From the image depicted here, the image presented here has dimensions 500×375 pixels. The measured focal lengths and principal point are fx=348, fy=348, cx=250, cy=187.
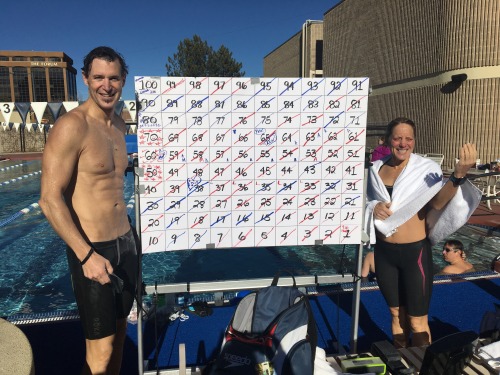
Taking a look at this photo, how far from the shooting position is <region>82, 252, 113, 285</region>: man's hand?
1963 millimetres

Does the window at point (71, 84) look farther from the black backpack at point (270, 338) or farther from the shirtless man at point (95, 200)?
the black backpack at point (270, 338)

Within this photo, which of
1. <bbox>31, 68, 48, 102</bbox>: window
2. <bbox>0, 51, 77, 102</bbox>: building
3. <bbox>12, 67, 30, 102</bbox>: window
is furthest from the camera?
<bbox>31, 68, 48, 102</bbox>: window

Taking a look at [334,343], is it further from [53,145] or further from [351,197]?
[53,145]

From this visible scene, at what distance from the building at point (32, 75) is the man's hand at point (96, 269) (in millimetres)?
77889

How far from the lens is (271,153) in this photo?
277cm

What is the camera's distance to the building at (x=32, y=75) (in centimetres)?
6662

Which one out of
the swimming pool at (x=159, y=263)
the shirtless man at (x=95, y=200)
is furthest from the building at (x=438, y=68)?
the shirtless man at (x=95, y=200)

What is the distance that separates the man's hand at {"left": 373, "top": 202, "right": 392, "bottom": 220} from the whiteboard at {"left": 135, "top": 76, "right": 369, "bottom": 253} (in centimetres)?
19

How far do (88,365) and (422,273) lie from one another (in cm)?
248

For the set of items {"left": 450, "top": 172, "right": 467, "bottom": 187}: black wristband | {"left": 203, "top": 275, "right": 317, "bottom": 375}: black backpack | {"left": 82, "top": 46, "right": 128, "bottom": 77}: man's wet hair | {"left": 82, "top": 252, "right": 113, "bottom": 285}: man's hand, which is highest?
{"left": 82, "top": 46, "right": 128, "bottom": 77}: man's wet hair

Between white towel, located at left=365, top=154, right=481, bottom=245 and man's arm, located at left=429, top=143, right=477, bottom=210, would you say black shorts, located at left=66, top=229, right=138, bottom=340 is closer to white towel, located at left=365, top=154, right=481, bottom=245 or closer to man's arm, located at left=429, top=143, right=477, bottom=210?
white towel, located at left=365, top=154, right=481, bottom=245

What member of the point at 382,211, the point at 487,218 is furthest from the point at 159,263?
the point at 487,218

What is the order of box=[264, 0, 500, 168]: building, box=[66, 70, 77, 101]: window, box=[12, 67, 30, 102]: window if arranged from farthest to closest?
box=[66, 70, 77, 101]: window, box=[12, 67, 30, 102]: window, box=[264, 0, 500, 168]: building

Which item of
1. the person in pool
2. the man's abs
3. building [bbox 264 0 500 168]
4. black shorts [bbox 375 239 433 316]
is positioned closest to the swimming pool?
the person in pool
